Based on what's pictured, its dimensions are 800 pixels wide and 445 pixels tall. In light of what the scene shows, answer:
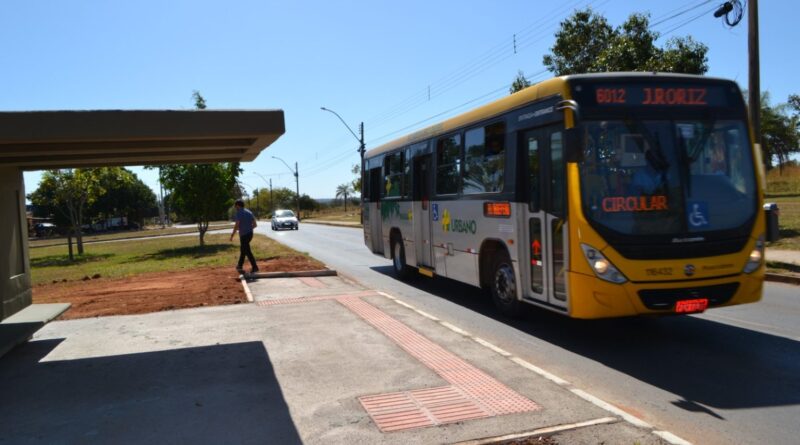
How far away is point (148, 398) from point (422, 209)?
708 cm

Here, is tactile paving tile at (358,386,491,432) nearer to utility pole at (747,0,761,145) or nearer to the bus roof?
the bus roof

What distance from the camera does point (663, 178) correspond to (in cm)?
649

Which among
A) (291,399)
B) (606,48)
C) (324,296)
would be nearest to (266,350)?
(291,399)

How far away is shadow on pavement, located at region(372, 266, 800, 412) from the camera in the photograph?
5246mm

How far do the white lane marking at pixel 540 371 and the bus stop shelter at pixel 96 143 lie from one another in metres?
3.46

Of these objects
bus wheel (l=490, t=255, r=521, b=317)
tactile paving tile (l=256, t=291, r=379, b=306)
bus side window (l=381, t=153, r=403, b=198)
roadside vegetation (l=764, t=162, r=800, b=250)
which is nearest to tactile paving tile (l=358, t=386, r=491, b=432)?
bus wheel (l=490, t=255, r=521, b=317)

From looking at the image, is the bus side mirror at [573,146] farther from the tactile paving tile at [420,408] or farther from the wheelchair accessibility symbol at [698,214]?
the tactile paving tile at [420,408]

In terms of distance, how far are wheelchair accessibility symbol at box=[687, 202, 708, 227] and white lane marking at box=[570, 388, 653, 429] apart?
2505 mm

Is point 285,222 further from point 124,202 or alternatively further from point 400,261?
point 124,202

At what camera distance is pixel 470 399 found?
5.04 m

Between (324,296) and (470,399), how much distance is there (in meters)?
6.10

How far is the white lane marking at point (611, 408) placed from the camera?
174 inches

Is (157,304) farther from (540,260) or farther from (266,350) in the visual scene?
(540,260)

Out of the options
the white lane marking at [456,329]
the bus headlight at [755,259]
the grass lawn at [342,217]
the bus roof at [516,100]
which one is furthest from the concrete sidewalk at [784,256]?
the grass lawn at [342,217]
